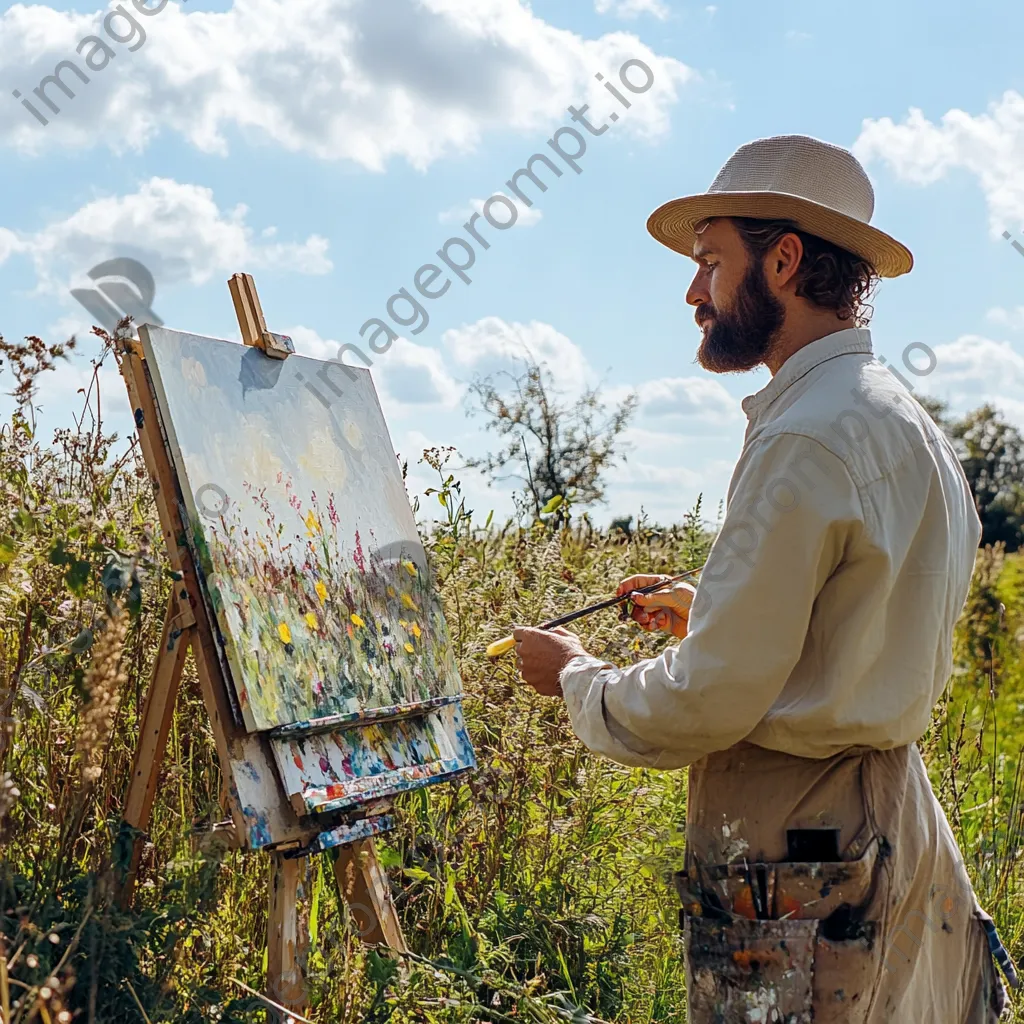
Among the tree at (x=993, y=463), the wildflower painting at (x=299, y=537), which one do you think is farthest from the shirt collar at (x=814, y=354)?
the tree at (x=993, y=463)

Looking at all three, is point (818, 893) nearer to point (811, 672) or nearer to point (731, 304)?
point (811, 672)

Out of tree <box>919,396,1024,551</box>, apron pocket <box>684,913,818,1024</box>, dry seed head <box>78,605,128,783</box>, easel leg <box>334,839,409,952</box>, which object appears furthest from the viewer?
tree <box>919,396,1024,551</box>

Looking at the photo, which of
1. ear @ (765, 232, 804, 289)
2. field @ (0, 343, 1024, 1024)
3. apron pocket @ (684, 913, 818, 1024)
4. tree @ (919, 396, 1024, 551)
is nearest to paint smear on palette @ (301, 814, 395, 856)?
field @ (0, 343, 1024, 1024)

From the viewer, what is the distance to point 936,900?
1.85 m

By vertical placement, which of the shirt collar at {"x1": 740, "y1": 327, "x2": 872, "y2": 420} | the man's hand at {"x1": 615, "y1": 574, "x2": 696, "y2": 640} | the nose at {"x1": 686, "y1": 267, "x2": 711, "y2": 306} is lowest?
the man's hand at {"x1": 615, "y1": 574, "x2": 696, "y2": 640}

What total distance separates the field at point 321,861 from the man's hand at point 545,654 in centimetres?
67

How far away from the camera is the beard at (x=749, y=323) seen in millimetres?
1939

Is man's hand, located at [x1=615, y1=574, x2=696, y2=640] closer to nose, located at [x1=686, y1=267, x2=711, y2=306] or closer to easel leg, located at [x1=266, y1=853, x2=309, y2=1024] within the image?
nose, located at [x1=686, y1=267, x2=711, y2=306]

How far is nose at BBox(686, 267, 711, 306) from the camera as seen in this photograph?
202 centimetres

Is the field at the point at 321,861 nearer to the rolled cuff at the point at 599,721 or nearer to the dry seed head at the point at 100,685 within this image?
the dry seed head at the point at 100,685

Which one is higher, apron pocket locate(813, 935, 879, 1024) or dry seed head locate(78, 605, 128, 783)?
dry seed head locate(78, 605, 128, 783)

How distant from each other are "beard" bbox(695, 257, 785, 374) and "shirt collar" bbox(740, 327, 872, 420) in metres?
0.07

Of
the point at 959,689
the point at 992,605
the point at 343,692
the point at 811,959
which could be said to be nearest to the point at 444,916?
the point at 343,692

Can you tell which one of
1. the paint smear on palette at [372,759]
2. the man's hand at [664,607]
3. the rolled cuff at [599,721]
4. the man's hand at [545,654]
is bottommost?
the paint smear on palette at [372,759]
